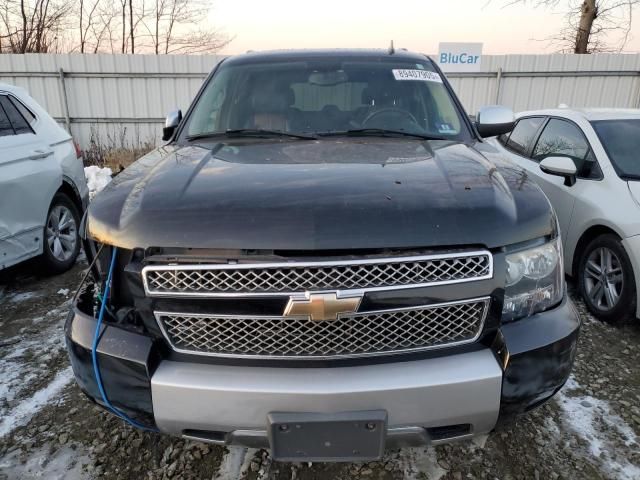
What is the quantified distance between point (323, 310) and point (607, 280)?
2.96m

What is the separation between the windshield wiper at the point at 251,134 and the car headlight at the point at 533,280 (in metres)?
1.31

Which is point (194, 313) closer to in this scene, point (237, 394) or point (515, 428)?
point (237, 394)

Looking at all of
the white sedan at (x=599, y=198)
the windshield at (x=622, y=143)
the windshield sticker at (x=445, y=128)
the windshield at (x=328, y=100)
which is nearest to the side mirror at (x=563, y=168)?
the white sedan at (x=599, y=198)

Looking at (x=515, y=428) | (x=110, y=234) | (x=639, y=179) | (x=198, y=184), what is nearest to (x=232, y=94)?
(x=198, y=184)

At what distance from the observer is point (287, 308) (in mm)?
1450

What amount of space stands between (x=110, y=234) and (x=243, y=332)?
1.90 ft

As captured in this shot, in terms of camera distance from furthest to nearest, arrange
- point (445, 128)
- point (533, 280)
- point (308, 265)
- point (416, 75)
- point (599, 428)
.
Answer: point (416, 75), point (445, 128), point (599, 428), point (533, 280), point (308, 265)

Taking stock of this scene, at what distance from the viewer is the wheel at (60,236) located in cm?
423

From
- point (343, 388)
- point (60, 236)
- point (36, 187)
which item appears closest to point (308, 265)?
point (343, 388)

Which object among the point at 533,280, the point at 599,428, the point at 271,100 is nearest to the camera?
the point at 533,280

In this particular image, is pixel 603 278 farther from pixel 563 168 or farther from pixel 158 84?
pixel 158 84

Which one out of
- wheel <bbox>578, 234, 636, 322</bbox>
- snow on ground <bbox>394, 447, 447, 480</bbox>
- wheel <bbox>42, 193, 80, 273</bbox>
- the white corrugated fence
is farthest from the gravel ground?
the white corrugated fence

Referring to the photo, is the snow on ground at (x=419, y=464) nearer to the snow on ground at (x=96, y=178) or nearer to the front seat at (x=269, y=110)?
the front seat at (x=269, y=110)

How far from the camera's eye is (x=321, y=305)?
1436mm
